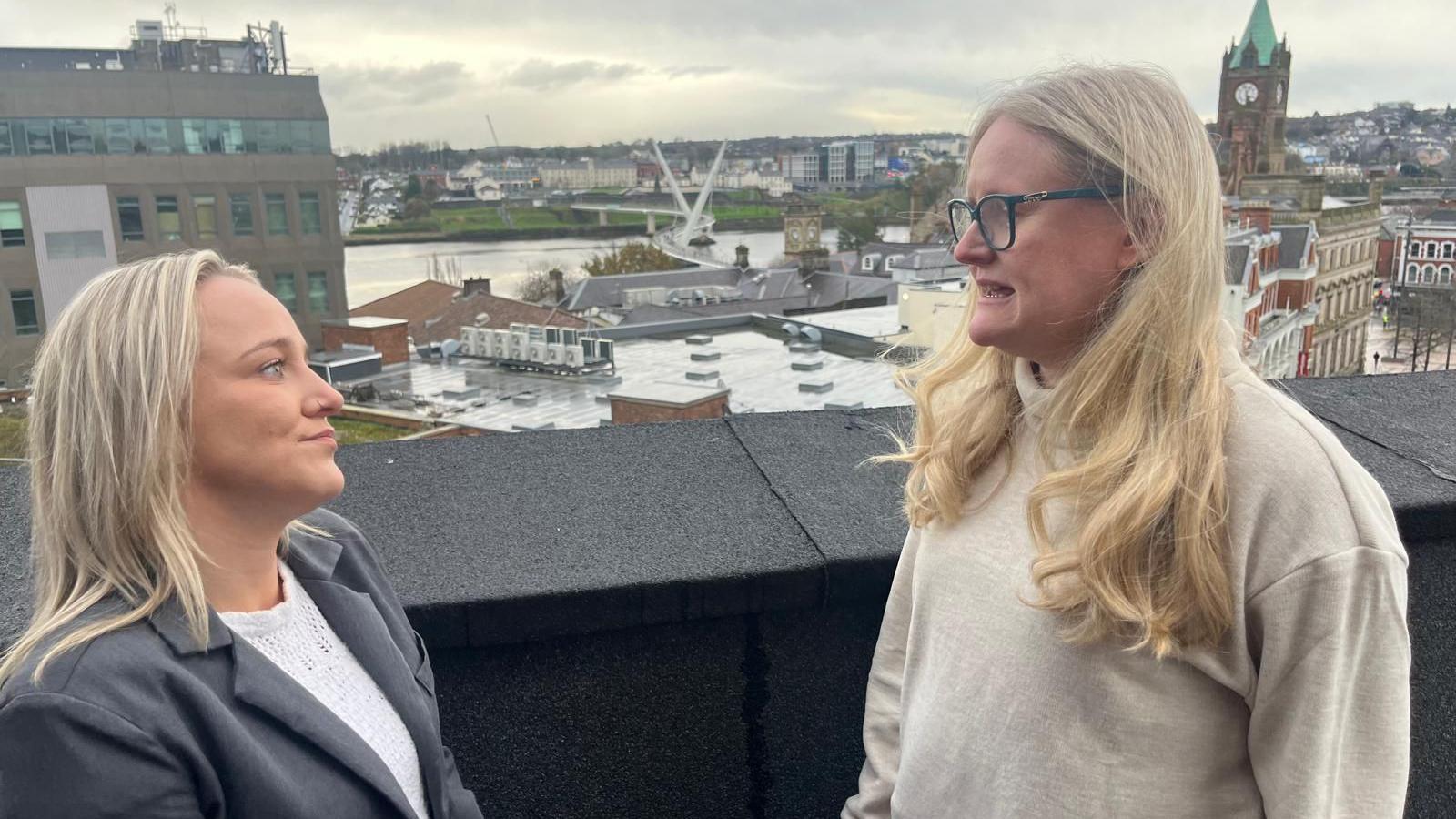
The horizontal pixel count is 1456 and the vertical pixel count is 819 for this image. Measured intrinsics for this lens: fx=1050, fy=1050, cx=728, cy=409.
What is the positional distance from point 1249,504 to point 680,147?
3556 inches

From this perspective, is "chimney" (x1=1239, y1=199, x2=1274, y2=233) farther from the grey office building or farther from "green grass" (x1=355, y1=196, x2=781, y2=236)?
"green grass" (x1=355, y1=196, x2=781, y2=236)

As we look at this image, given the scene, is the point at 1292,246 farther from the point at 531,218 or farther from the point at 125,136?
the point at 531,218

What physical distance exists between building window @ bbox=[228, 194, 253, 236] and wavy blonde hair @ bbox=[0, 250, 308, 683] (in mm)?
25787

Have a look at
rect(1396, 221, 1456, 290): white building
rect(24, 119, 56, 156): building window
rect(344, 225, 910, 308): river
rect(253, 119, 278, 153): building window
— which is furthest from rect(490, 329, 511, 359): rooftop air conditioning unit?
rect(344, 225, 910, 308): river

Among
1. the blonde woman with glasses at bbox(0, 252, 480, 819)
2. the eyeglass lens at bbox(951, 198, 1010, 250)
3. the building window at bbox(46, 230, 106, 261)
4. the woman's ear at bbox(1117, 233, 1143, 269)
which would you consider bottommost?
the building window at bbox(46, 230, 106, 261)

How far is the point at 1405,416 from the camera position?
206 centimetres

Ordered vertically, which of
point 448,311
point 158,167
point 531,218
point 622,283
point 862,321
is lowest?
point 448,311

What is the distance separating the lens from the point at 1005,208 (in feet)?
3.19

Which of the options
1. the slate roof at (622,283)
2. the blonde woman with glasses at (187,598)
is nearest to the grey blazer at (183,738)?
the blonde woman with glasses at (187,598)

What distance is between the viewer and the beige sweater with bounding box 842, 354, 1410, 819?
0.82 metres

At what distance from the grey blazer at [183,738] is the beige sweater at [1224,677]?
53 cm

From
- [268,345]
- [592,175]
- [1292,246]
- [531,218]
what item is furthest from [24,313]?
[592,175]

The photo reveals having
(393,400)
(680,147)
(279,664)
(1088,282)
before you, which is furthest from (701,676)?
(680,147)

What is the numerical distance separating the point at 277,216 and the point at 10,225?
5.18 metres
